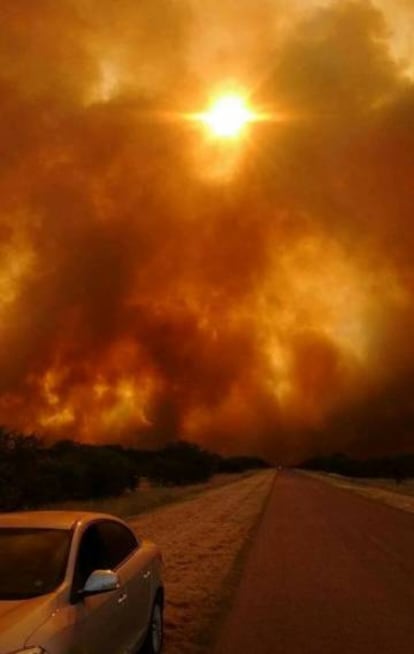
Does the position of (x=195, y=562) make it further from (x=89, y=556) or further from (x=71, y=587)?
(x=71, y=587)

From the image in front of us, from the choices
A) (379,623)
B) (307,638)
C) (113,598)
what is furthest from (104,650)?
(379,623)

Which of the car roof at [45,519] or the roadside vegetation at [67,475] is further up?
the roadside vegetation at [67,475]

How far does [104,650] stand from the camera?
6508 millimetres

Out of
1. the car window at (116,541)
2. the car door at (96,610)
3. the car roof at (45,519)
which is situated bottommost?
the car door at (96,610)

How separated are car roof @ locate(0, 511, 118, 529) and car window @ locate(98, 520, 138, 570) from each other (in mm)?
220

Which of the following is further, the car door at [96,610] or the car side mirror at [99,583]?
the car side mirror at [99,583]

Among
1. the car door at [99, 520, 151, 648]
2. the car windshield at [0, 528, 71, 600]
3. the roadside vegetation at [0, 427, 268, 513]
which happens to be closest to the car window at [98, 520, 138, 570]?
the car door at [99, 520, 151, 648]

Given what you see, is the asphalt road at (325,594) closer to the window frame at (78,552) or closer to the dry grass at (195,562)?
the dry grass at (195,562)

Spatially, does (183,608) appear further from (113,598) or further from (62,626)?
(62,626)

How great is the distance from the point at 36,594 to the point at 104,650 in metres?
1.02

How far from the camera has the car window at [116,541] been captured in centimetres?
757

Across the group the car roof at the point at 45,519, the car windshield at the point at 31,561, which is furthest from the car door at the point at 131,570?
the car windshield at the point at 31,561

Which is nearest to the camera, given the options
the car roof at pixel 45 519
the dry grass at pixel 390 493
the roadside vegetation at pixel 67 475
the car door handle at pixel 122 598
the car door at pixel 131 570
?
the car roof at pixel 45 519

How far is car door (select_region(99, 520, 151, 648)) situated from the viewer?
7555mm
